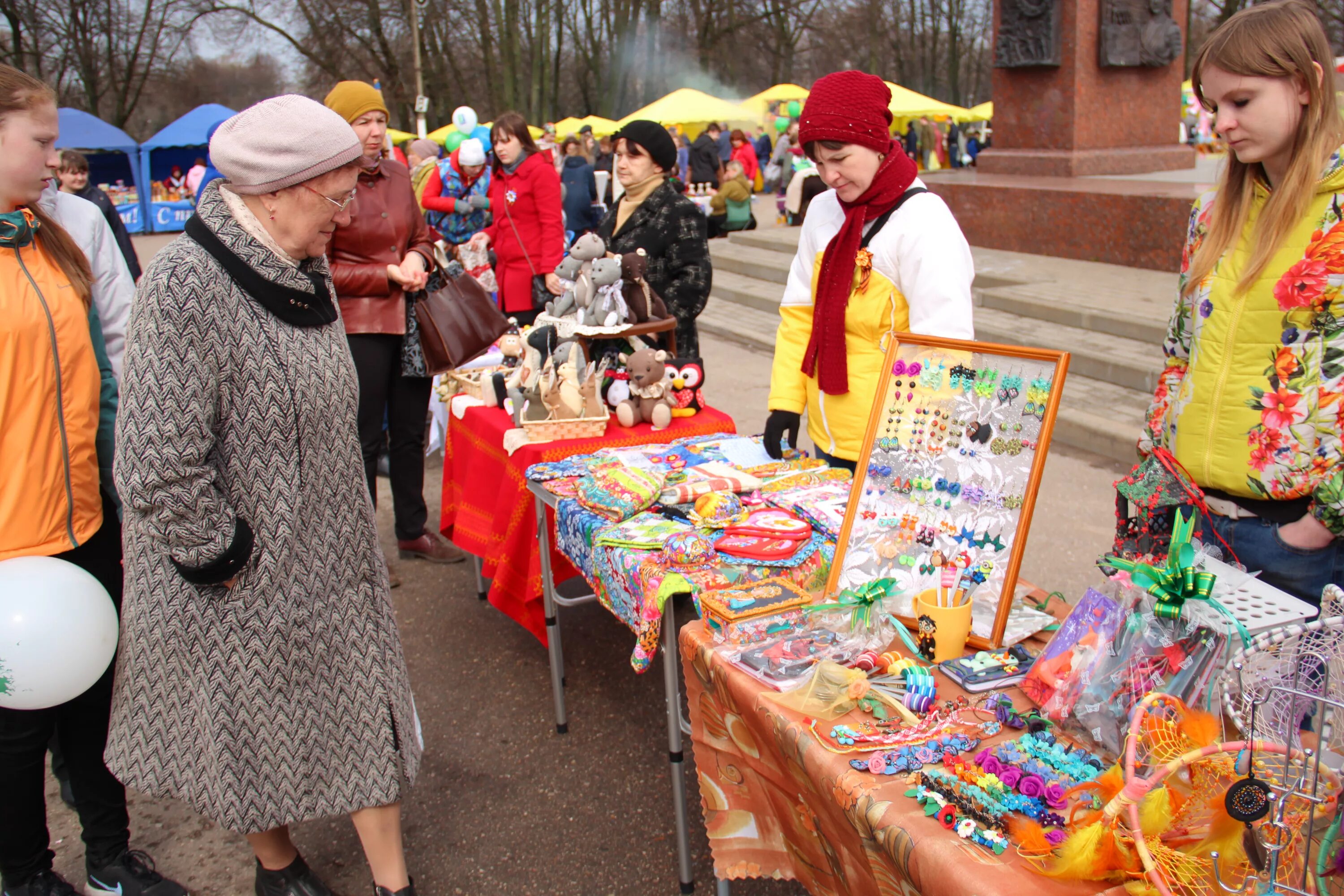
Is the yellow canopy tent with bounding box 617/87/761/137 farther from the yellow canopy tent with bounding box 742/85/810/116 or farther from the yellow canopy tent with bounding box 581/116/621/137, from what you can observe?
the yellow canopy tent with bounding box 742/85/810/116

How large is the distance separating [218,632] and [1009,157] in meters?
9.51

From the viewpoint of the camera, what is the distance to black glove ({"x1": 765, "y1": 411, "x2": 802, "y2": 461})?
2.90 m

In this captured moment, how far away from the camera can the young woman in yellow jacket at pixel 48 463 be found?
217 cm

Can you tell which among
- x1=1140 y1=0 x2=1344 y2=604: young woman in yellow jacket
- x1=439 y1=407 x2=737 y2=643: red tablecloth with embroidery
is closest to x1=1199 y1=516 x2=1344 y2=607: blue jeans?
x1=1140 y1=0 x2=1344 y2=604: young woman in yellow jacket

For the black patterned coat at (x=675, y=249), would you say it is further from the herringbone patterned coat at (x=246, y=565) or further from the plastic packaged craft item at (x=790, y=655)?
the plastic packaged craft item at (x=790, y=655)

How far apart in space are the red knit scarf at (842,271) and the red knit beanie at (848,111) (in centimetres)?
10

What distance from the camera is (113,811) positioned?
2.48 meters

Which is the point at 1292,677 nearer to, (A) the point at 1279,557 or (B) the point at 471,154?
(A) the point at 1279,557

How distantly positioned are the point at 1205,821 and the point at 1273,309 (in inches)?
40.1

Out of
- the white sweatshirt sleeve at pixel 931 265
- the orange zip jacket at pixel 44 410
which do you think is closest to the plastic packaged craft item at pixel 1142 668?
the white sweatshirt sleeve at pixel 931 265

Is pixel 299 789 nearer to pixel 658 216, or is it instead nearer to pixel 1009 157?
pixel 658 216

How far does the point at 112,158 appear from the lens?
2402 cm

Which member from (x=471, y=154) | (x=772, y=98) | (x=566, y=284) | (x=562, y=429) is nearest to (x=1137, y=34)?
(x=471, y=154)

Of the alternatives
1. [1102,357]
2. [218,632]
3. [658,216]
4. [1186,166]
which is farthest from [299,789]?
[1186,166]
